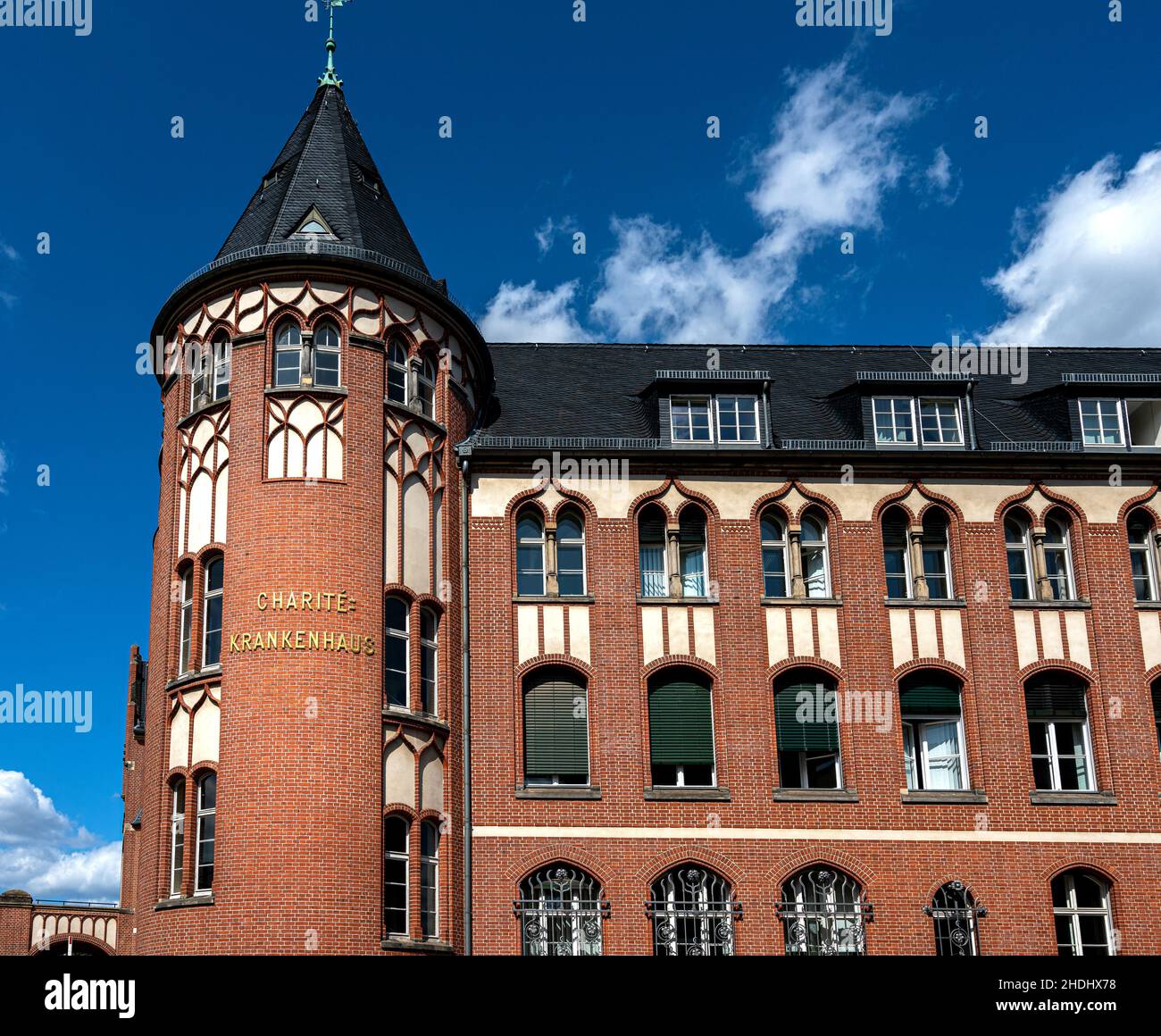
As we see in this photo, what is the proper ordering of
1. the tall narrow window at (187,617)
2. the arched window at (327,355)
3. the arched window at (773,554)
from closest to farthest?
the tall narrow window at (187,617)
the arched window at (327,355)
the arched window at (773,554)

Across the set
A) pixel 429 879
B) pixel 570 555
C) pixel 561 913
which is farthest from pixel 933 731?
pixel 429 879

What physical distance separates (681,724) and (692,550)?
370 cm

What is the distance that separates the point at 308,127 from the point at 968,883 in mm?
21235

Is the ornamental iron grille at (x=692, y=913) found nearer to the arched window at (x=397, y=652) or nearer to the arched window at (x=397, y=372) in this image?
the arched window at (x=397, y=652)

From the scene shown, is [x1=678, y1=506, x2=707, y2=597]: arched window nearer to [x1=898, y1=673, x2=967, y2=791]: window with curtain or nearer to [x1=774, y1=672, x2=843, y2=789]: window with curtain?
[x1=774, y1=672, x2=843, y2=789]: window with curtain

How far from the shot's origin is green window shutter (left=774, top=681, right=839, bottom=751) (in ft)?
93.0

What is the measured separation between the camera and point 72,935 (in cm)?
4703

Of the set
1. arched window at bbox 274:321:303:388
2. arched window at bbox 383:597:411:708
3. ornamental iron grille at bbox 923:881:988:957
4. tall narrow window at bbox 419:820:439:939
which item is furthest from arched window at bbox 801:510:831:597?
arched window at bbox 274:321:303:388

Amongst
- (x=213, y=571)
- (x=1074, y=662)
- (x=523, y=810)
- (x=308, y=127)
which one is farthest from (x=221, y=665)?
(x=1074, y=662)

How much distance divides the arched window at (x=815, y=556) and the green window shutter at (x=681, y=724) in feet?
10.4

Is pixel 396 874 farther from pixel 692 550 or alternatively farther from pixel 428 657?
pixel 692 550

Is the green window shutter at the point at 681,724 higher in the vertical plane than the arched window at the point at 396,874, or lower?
higher

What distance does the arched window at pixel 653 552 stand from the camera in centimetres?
2936

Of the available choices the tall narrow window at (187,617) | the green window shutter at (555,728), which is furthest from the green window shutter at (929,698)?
the tall narrow window at (187,617)
